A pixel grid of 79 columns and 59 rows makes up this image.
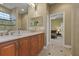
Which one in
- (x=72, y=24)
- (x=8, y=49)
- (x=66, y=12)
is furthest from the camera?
(x=66, y=12)

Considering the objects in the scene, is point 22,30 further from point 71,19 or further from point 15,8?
point 71,19

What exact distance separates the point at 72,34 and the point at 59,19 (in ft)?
1.08

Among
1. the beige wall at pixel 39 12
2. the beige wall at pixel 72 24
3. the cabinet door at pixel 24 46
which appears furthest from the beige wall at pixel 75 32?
the cabinet door at pixel 24 46

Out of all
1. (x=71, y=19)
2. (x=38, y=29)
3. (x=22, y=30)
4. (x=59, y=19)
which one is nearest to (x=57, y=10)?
(x=59, y=19)

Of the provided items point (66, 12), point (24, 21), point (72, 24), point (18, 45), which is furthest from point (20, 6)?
point (72, 24)

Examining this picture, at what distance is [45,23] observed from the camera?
6.63ft

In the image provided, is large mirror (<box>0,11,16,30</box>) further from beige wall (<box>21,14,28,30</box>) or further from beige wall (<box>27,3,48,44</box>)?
beige wall (<box>27,3,48,44</box>)

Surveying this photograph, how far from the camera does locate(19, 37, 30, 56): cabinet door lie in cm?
185

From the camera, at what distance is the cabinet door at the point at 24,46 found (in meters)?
1.85

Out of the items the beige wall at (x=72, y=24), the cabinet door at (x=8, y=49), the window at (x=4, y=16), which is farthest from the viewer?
the beige wall at (x=72, y=24)

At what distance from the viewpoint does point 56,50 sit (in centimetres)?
200

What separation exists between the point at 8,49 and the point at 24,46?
0.47 metres

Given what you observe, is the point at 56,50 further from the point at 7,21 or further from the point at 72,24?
the point at 7,21

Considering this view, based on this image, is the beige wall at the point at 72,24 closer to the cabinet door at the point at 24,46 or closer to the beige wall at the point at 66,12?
the beige wall at the point at 66,12
